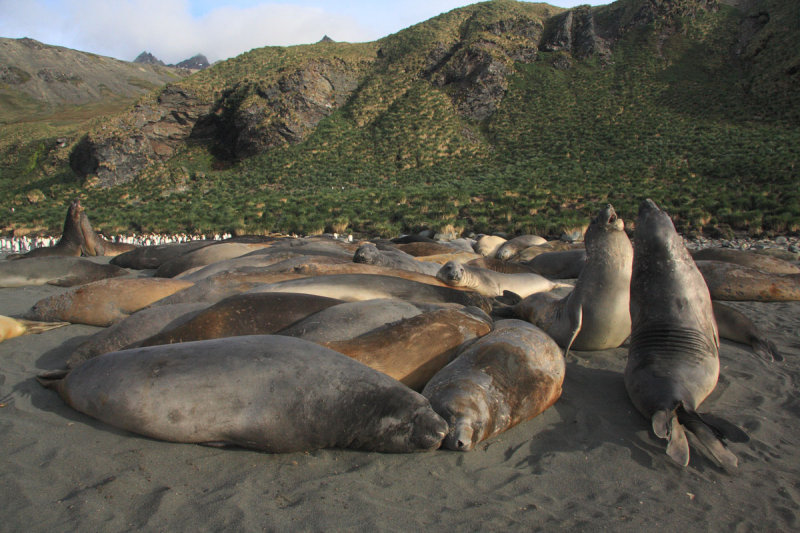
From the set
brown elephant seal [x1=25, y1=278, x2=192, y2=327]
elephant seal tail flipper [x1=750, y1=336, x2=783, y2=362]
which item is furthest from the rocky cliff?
elephant seal tail flipper [x1=750, y1=336, x2=783, y2=362]

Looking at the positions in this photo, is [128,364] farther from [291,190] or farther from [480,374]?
[291,190]

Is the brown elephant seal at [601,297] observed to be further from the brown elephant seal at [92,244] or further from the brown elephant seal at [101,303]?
the brown elephant seal at [92,244]

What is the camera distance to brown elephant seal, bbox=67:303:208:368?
3.97 meters

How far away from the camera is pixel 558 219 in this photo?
1719 cm

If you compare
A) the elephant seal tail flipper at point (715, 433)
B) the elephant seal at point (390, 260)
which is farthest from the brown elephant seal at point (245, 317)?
the elephant seal tail flipper at point (715, 433)

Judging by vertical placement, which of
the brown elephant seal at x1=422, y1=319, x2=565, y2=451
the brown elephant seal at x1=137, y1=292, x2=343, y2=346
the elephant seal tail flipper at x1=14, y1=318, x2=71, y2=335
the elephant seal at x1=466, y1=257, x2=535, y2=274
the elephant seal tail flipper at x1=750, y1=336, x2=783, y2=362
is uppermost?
the brown elephant seal at x1=137, y1=292, x2=343, y2=346

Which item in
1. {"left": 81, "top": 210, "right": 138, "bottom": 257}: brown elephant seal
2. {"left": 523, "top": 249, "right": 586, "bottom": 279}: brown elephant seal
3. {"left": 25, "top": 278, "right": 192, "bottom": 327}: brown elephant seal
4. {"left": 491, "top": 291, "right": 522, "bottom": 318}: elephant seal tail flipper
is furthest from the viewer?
{"left": 81, "top": 210, "right": 138, "bottom": 257}: brown elephant seal

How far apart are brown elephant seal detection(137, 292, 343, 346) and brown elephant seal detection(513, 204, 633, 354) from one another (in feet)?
6.99

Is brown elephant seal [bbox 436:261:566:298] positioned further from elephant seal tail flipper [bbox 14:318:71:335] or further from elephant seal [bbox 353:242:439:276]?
elephant seal tail flipper [bbox 14:318:71:335]

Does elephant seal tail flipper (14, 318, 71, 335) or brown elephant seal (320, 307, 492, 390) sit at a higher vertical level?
elephant seal tail flipper (14, 318, 71, 335)

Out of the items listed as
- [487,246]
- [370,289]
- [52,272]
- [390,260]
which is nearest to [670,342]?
[370,289]

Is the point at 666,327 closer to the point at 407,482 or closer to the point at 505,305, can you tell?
the point at 505,305

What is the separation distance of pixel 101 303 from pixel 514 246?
340 inches

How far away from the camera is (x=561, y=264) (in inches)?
347
